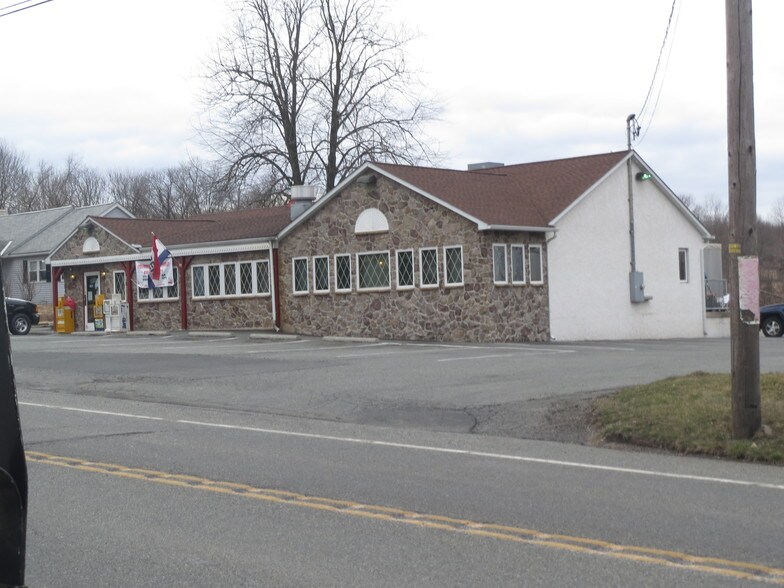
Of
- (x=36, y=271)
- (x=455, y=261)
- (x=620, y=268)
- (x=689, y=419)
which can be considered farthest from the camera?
(x=36, y=271)

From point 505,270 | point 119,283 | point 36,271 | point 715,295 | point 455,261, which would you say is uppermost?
point 36,271

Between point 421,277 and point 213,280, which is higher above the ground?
point 213,280

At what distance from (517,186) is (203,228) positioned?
12.7m

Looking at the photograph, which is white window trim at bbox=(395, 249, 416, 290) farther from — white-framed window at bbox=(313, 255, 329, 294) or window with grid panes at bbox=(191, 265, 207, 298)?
window with grid panes at bbox=(191, 265, 207, 298)

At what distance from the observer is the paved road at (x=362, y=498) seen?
6816mm

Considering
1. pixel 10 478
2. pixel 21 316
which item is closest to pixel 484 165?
pixel 21 316

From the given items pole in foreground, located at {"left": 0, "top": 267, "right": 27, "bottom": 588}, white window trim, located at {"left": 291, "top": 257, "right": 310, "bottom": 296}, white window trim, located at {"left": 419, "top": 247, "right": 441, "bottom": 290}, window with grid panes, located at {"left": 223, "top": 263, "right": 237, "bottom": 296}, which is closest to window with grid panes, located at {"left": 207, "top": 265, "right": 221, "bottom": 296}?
window with grid panes, located at {"left": 223, "top": 263, "right": 237, "bottom": 296}

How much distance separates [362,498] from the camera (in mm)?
9008

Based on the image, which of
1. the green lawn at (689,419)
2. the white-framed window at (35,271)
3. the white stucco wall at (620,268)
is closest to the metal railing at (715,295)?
the white stucco wall at (620,268)

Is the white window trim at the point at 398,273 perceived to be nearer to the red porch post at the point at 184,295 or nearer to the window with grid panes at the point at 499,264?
the window with grid panes at the point at 499,264

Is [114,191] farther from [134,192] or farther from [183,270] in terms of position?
[183,270]

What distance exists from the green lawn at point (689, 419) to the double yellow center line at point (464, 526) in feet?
14.2

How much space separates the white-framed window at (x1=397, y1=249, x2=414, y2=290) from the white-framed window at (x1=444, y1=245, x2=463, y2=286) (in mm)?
1229

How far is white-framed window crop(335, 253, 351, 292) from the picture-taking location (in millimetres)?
33438
